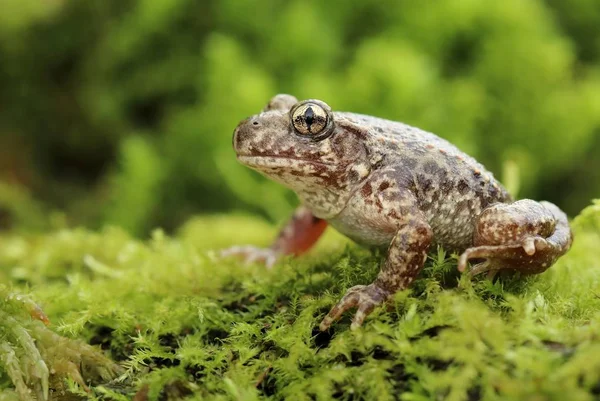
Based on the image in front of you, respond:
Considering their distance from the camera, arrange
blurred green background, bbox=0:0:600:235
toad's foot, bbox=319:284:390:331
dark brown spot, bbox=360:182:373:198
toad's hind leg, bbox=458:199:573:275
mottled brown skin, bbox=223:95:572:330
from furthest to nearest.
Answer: blurred green background, bbox=0:0:600:235
dark brown spot, bbox=360:182:373:198
mottled brown skin, bbox=223:95:572:330
toad's hind leg, bbox=458:199:573:275
toad's foot, bbox=319:284:390:331

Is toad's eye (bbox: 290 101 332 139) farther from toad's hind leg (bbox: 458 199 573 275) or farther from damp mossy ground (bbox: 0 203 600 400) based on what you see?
toad's hind leg (bbox: 458 199 573 275)

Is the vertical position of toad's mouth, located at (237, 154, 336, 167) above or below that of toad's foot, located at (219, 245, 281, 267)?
above

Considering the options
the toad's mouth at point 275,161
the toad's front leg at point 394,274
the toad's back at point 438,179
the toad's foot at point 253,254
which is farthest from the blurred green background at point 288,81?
the toad's front leg at point 394,274

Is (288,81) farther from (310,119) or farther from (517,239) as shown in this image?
(517,239)

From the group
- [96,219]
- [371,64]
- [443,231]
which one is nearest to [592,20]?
[371,64]

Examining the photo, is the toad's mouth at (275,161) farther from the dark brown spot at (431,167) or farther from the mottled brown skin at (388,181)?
the dark brown spot at (431,167)

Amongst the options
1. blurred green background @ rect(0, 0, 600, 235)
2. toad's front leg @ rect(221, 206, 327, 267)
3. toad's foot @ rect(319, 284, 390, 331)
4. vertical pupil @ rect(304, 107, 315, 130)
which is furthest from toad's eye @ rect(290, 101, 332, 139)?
blurred green background @ rect(0, 0, 600, 235)
